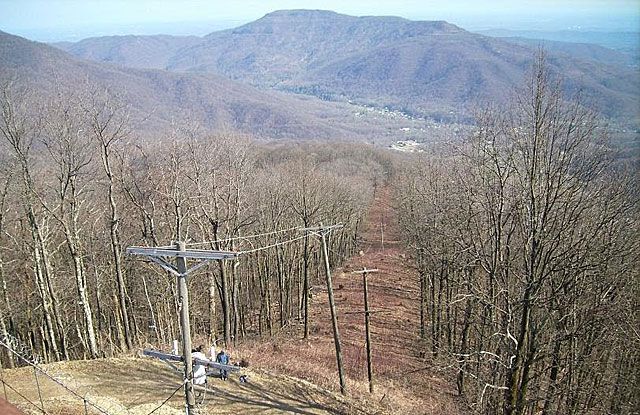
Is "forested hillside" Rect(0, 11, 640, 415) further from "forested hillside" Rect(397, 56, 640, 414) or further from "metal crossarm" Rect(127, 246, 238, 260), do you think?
"metal crossarm" Rect(127, 246, 238, 260)

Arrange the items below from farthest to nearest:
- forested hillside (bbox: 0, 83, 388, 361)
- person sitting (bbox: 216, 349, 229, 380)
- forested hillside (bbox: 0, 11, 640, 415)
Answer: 1. forested hillside (bbox: 0, 83, 388, 361)
2. person sitting (bbox: 216, 349, 229, 380)
3. forested hillside (bbox: 0, 11, 640, 415)

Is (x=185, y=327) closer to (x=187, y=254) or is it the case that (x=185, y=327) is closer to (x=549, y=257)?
(x=187, y=254)

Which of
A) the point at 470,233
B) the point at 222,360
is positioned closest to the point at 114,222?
the point at 222,360

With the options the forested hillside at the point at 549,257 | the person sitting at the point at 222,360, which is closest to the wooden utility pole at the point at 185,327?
the person sitting at the point at 222,360

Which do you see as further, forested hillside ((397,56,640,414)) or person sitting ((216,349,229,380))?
person sitting ((216,349,229,380))

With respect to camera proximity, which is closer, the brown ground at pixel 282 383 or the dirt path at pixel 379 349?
the brown ground at pixel 282 383

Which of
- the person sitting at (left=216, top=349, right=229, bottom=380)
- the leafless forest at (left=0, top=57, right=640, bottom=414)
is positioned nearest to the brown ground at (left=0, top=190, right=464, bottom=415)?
the person sitting at (left=216, top=349, right=229, bottom=380)

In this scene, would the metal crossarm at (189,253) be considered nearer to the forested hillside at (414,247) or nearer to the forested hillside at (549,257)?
the forested hillside at (414,247)
